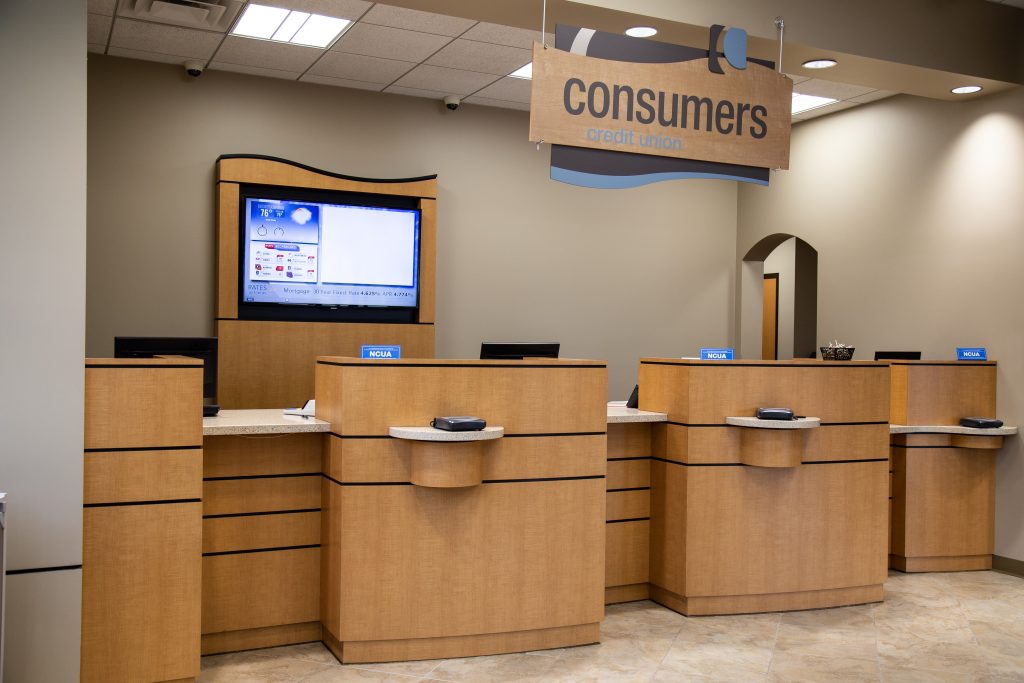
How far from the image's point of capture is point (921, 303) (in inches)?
265

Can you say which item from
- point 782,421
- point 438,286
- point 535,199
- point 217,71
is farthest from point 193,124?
point 782,421

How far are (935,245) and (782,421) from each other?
9.03 ft

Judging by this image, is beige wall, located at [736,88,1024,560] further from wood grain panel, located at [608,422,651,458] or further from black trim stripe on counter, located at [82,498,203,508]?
black trim stripe on counter, located at [82,498,203,508]

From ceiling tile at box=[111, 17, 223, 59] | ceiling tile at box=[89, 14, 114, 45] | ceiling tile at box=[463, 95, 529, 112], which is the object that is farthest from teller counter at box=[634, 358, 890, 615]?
ceiling tile at box=[89, 14, 114, 45]

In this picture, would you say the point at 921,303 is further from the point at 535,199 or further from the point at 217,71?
the point at 217,71

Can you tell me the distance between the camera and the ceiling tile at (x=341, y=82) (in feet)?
22.7

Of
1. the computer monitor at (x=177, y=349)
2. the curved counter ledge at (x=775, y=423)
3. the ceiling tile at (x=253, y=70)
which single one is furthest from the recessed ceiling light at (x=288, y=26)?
the curved counter ledge at (x=775, y=423)

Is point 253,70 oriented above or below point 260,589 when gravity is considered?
above

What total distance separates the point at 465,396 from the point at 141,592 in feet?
5.19

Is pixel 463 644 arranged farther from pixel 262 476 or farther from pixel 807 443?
pixel 807 443

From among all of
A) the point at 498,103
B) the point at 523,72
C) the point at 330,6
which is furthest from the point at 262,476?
the point at 498,103

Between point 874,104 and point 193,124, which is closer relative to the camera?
point 193,124

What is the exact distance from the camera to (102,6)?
5422 mm

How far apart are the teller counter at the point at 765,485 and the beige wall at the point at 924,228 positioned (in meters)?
1.49
